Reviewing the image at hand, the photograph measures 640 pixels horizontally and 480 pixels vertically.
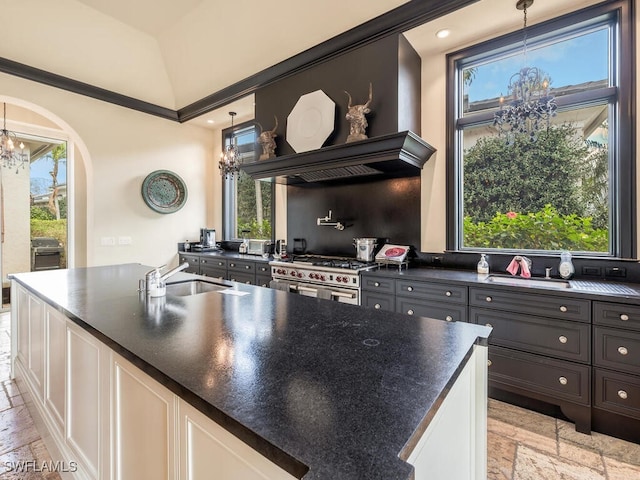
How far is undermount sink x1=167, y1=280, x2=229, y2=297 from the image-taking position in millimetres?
2249

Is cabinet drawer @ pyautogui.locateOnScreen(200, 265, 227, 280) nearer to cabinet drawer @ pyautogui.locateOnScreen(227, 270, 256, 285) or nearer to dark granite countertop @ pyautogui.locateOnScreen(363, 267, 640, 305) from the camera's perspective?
cabinet drawer @ pyautogui.locateOnScreen(227, 270, 256, 285)

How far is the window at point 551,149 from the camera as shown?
244cm

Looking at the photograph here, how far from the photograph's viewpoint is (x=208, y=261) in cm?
460

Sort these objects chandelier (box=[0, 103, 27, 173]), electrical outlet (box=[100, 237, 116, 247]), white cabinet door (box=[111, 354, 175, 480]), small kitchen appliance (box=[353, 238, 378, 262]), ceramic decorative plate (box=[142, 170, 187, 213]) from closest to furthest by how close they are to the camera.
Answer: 1. white cabinet door (box=[111, 354, 175, 480])
2. small kitchen appliance (box=[353, 238, 378, 262])
3. chandelier (box=[0, 103, 27, 173])
4. electrical outlet (box=[100, 237, 116, 247])
5. ceramic decorative plate (box=[142, 170, 187, 213])

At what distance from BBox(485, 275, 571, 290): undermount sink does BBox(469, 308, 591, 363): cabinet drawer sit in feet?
0.79

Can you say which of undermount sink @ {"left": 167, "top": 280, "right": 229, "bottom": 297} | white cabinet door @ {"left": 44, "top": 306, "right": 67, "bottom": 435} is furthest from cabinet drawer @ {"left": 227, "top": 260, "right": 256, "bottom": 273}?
white cabinet door @ {"left": 44, "top": 306, "right": 67, "bottom": 435}

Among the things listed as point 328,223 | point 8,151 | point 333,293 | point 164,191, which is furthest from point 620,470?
point 8,151

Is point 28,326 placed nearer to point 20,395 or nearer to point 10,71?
point 20,395

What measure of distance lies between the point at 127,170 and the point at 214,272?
1.88 m

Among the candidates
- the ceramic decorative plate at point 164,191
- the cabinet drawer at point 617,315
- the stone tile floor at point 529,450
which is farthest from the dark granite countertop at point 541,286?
the ceramic decorative plate at point 164,191

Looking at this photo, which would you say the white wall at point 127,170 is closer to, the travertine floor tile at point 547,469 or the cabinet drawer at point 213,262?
the cabinet drawer at point 213,262

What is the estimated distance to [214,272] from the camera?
4523 mm

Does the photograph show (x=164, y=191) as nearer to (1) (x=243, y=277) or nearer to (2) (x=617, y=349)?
(1) (x=243, y=277)

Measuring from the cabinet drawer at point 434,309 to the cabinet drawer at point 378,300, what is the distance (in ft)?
0.22
